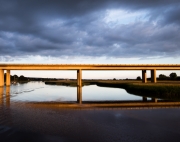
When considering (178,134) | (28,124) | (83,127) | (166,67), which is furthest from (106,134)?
(166,67)

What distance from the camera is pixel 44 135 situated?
1375cm

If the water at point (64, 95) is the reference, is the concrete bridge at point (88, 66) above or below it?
above

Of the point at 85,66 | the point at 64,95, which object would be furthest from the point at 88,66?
the point at 64,95

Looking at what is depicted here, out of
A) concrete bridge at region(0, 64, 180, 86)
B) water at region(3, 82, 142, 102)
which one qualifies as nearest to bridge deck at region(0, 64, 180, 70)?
concrete bridge at region(0, 64, 180, 86)

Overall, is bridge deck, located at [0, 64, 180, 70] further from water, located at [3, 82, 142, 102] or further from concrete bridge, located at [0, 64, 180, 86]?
water, located at [3, 82, 142, 102]

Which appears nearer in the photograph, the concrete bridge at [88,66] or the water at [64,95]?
the water at [64,95]

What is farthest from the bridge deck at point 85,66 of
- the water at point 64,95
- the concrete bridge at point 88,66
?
the water at point 64,95

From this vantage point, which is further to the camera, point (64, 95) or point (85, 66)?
point (85, 66)

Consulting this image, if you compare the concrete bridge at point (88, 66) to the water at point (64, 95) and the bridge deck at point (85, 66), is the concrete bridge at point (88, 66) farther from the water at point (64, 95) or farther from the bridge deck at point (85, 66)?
the water at point (64, 95)

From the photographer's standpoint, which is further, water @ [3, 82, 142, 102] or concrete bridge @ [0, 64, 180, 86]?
concrete bridge @ [0, 64, 180, 86]

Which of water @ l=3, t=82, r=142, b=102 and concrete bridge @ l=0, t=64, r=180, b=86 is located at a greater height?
concrete bridge @ l=0, t=64, r=180, b=86

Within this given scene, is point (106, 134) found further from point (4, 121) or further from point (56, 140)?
point (4, 121)

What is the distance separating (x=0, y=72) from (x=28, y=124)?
244ft

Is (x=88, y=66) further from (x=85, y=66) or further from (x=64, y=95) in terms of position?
(x=64, y=95)
